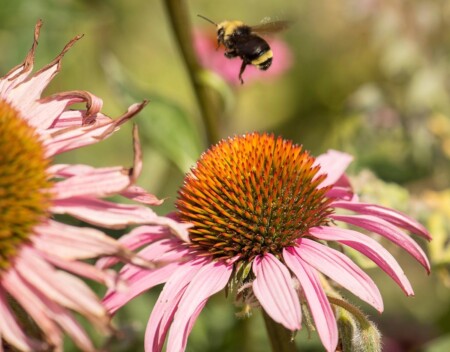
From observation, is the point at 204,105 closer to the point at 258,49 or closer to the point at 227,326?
the point at 258,49

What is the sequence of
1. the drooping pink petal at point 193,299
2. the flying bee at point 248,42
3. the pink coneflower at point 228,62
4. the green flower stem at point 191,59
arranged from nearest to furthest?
the drooping pink petal at point 193,299 → the flying bee at point 248,42 → the green flower stem at point 191,59 → the pink coneflower at point 228,62

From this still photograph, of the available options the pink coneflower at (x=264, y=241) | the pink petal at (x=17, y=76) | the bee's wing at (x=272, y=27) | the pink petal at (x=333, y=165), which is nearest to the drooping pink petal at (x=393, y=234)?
the pink coneflower at (x=264, y=241)

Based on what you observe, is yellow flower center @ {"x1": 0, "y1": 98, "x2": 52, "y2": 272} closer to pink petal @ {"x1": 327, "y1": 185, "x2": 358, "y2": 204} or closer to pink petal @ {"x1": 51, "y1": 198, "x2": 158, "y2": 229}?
pink petal @ {"x1": 51, "y1": 198, "x2": 158, "y2": 229}

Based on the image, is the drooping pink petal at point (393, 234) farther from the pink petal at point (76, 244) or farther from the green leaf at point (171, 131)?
the green leaf at point (171, 131)

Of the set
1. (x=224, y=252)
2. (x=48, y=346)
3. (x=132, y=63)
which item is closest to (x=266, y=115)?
(x=132, y=63)

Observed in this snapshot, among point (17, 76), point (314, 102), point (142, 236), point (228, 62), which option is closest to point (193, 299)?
point (142, 236)
